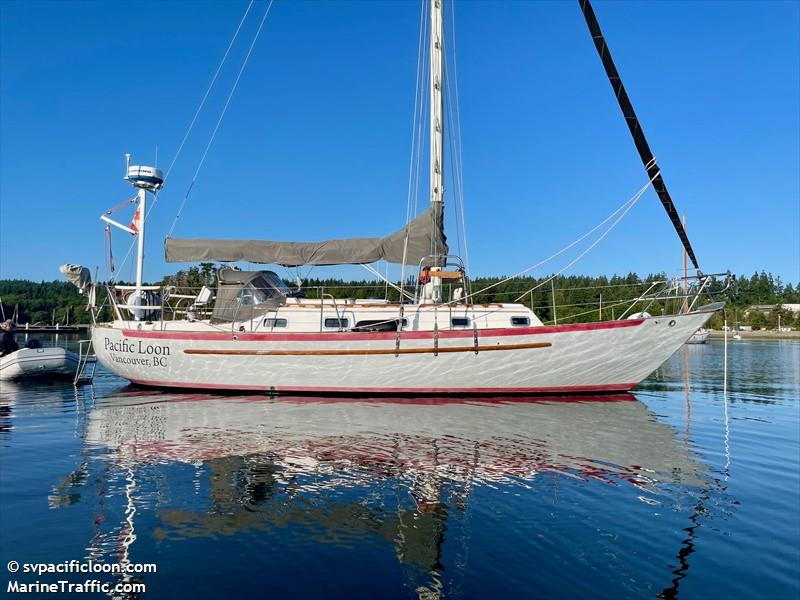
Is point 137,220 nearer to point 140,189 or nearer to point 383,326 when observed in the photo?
point 140,189

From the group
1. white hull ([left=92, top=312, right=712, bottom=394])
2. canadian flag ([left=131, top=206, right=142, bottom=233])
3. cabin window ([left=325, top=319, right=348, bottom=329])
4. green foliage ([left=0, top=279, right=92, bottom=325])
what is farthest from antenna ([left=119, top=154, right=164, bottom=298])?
green foliage ([left=0, top=279, right=92, bottom=325])

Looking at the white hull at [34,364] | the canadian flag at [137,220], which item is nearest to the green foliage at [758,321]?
the canadian flag at [137,220]

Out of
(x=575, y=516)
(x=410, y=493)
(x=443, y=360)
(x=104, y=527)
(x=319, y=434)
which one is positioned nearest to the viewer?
(x=104, y=527)

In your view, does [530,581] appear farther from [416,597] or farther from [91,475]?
[91,475]

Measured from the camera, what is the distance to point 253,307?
1870 centimetres

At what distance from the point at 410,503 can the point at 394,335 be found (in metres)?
9.36

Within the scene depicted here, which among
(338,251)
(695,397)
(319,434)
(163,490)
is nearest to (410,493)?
(163,490)

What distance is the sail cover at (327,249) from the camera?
18.2 m

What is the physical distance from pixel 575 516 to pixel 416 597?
284 centimetres

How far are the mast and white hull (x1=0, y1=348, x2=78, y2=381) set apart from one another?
16562 mm

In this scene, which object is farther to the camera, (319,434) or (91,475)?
(319,434)

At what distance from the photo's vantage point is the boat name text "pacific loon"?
18719 millimetres

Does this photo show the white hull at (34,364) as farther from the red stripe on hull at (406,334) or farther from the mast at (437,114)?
the mast at (437,114)

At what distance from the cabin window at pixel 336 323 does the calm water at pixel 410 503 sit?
14.5 feet
